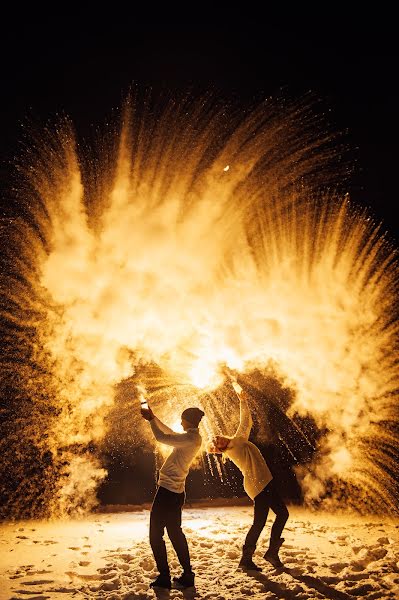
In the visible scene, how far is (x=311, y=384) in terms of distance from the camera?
33.8 ft

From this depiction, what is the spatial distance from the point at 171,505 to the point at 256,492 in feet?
3.49

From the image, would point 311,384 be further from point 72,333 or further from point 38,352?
point 38,352

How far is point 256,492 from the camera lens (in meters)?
4.64

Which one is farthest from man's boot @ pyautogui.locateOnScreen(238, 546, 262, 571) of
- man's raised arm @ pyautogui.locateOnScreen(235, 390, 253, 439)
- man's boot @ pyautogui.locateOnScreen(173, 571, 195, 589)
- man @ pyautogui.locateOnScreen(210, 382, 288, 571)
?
man's raised arm @ pyautogui.locateOnScreen(235, 390, 253, 439)

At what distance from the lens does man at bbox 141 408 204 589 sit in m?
3.96

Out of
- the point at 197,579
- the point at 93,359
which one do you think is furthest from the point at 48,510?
the point at 197,579

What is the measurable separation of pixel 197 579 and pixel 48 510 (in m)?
5.76

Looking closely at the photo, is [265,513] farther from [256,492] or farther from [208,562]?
[208,562]

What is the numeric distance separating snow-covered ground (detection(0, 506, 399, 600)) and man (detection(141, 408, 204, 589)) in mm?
174

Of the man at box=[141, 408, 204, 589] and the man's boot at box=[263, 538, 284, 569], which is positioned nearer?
the man at box=[141, 408, 204, 589]

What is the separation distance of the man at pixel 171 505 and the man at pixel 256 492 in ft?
2.11

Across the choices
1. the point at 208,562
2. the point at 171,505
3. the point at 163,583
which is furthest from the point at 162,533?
the point at 208,562

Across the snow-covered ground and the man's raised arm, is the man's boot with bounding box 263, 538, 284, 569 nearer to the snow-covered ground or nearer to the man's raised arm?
the snow-covered ground

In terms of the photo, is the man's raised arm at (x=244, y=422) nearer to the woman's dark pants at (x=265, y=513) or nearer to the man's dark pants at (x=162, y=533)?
the woman's dark pants at (x=265, y=513)
